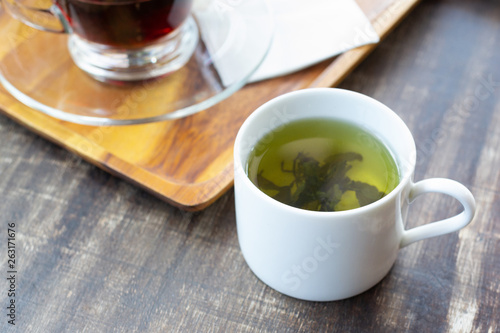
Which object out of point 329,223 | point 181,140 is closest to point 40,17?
point 181,140

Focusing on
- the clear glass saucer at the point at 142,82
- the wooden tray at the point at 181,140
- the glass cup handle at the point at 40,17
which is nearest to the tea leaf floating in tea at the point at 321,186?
the wooden tray at the point at 181,140

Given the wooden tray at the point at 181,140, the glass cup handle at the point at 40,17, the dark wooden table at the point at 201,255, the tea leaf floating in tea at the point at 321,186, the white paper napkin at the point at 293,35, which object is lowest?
the dark wooden table at the point at 201,255

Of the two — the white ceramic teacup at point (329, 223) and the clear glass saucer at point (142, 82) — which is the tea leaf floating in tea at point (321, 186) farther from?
the clear glass saucer at point (142, 82)

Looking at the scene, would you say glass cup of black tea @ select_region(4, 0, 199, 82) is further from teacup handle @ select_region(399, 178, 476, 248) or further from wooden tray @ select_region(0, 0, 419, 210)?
teacup handle @ select_region(399, 178, 476, 248)

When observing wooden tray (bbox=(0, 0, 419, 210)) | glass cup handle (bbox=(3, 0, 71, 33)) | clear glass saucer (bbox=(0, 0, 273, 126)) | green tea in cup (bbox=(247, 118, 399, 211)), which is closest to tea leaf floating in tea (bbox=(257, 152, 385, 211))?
green tea in cup (bbox=(247, 118, 399, 211))

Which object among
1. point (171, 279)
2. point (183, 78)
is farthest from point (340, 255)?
point (183, 78)

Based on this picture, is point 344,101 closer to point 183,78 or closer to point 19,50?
point 183,78

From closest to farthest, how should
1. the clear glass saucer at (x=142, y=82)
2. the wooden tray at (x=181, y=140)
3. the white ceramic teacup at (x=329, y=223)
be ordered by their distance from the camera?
the white ceramic teacup at (x=329, y=223)
the wooden tray at (x=181, y=140)
the clear glass saucer at (x=142, y=82)
